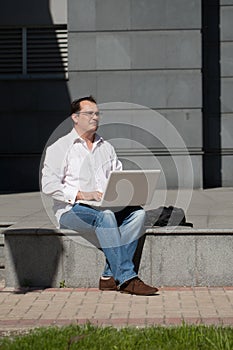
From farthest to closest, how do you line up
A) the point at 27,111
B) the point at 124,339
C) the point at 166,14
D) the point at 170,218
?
1. the point at 27,111
2. the point at 166,14
3. the point at 170,218
4. the point at 124,339

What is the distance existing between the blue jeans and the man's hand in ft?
0.27

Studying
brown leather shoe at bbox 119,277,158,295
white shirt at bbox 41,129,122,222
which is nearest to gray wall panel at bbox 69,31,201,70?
white shirt at bbox 41,129,122,222

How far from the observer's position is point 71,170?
8680 mm

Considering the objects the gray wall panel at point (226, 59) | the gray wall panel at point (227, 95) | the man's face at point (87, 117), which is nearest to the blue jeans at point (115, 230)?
the man's face at point (87, 117)

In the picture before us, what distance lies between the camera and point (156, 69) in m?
17.0

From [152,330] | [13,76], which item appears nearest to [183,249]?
[152,330]

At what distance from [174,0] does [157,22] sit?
1.76 ft

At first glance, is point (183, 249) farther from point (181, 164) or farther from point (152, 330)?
point (181, 164)

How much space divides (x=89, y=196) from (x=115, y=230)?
1.43ft

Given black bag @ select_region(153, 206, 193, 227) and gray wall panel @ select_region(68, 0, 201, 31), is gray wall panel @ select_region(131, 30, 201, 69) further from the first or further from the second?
black bag @ select_region(153, 206, 193, 227)

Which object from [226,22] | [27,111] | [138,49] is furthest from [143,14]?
[27,111]

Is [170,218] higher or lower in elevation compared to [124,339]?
higher

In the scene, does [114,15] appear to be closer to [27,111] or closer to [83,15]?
[83,15]

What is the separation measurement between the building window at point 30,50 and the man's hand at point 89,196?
9154 millimetres
